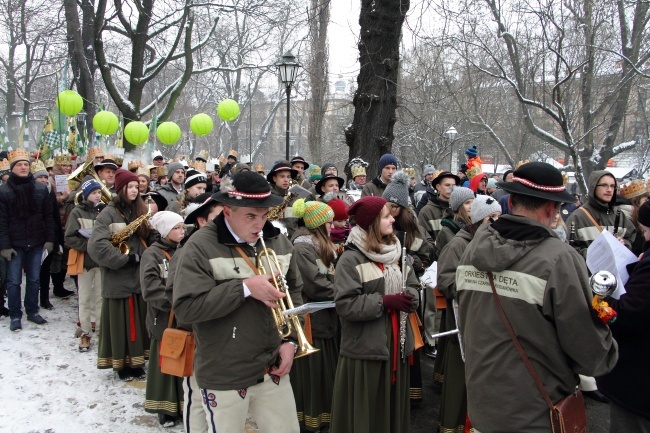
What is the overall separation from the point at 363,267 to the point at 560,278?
1.72 m

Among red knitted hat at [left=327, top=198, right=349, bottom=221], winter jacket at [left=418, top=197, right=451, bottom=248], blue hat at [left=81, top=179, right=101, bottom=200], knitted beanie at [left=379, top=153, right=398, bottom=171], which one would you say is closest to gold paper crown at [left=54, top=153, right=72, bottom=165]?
blue hat at [left=81, top=179, right=101, bottom=200]

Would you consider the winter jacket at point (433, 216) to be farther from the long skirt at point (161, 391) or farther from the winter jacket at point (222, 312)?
the winter jacket at point (222, 312)

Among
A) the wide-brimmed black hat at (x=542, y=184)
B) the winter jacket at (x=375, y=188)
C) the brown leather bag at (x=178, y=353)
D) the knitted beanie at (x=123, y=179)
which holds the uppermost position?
the wide-brimmed black hat at (x=542, y=184)

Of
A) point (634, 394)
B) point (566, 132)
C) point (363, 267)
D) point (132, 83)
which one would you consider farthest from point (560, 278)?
point (132, 83)

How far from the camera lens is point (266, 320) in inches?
134

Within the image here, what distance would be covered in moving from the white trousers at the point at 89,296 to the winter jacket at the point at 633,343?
611cm

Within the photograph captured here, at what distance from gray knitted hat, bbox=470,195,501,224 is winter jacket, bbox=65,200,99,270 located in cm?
489

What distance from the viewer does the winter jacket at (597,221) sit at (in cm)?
660

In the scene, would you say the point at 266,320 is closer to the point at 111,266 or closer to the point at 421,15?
the point at 111,266

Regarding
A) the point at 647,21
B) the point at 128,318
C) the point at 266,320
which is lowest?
the point at 128,318

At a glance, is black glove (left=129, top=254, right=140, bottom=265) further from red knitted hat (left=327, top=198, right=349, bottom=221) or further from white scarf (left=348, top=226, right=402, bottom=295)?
white scarf (left=348, top=226, right=402, bottom=295)

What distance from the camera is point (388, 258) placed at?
413 cm

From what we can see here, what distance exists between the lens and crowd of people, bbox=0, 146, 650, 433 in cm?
279

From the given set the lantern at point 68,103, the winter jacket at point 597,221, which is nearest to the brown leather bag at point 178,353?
the winter jacket at point 597,221
